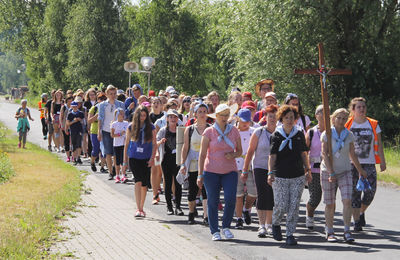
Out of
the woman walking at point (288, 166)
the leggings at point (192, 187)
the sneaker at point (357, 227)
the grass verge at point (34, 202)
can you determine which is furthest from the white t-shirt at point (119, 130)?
the woman walking at point (288, 166)

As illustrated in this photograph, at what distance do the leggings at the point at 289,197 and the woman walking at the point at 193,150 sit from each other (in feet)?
5.79

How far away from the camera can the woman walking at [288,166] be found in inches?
346

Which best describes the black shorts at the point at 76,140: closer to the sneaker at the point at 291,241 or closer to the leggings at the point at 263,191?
the leggings at the point at 263,191

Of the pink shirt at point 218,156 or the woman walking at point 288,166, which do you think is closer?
the woman walking at point 288,166

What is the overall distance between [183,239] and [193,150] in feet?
5.75

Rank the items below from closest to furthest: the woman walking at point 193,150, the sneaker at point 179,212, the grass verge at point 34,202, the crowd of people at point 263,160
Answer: the grass verge at point 34,202 < the crowd of people at point 263,160 < the woman walking at point 193,150 < the sneaker at point 179,212

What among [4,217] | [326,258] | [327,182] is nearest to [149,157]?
[4,217]

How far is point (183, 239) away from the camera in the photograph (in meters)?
9.16

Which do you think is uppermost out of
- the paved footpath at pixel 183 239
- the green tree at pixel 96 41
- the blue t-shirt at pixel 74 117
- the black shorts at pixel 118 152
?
the green tree at pixel 96 41

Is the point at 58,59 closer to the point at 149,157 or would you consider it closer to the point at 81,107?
the point at 81,107

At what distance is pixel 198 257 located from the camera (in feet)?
26.1

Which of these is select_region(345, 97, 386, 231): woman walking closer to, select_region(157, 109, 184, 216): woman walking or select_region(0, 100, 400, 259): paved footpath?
select_region(0, 100, 400, 259): paved footpath

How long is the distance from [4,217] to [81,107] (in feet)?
29.7

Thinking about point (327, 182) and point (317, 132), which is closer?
point (327, 182)
